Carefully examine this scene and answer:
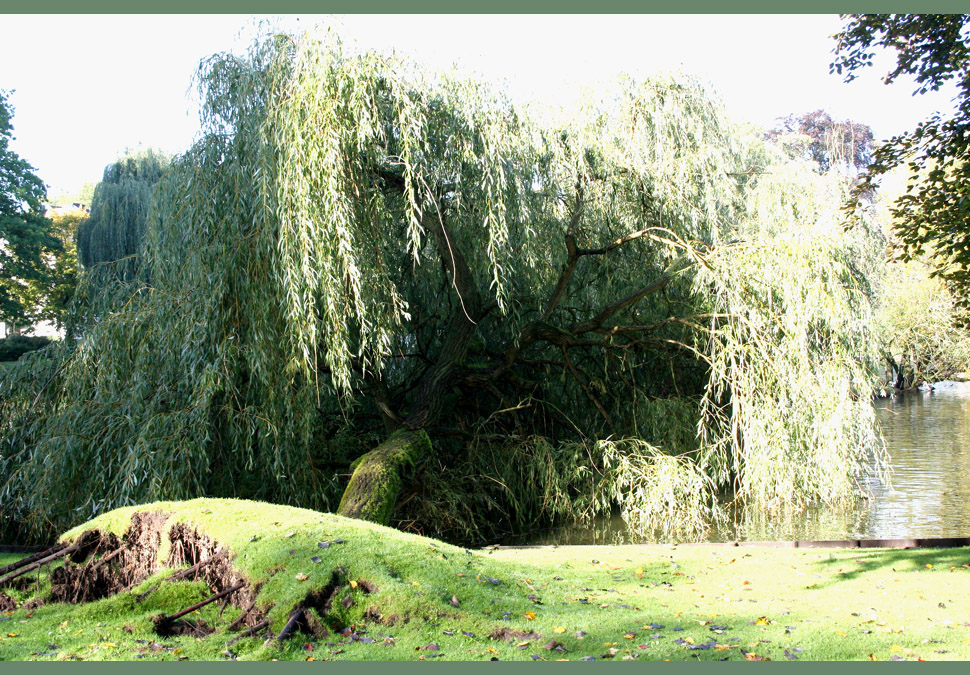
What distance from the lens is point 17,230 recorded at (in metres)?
19.5

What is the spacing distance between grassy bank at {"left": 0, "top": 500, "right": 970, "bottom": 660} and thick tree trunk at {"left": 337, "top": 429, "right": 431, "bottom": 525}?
1515mm

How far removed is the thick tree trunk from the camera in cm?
612

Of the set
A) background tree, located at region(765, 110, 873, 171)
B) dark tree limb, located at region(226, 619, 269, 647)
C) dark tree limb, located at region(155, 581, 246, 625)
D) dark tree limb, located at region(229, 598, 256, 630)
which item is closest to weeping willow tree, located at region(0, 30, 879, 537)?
dark tree limb, located at region(155, 581, 246, 625)

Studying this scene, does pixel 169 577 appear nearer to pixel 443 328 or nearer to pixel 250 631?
pixel 250 631

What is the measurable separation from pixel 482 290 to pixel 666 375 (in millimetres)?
2450

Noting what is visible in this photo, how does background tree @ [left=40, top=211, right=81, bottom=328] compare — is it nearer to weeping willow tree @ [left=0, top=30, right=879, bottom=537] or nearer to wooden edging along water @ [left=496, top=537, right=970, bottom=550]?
weeping willow tree @ [left=0, top=30, right=879, bottom=537]

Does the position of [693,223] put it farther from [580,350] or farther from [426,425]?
[426,425]

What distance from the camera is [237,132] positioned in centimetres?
683

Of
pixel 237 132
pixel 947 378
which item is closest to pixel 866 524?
pixel 237 132

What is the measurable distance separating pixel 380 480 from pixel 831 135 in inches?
1487

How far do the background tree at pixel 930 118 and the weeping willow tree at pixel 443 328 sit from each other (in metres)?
0.81

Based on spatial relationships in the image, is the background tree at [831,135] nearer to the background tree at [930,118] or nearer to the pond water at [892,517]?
the pond water at [892,517]

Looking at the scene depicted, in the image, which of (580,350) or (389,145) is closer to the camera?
(389,145)

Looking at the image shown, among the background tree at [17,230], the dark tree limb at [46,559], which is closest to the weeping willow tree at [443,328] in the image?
the dark tree limb at [46,559]
